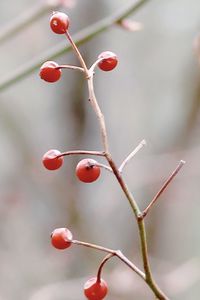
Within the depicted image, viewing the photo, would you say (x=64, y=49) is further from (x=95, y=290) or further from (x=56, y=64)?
(x=95, y=290)

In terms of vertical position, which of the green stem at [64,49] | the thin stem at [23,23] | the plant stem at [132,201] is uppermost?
the thin stem at [23,23]

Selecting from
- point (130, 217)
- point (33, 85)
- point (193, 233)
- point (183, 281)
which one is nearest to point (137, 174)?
point (130, 217)

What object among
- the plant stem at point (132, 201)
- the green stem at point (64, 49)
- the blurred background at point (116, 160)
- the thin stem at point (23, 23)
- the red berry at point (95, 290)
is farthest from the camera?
the blurred background at point (116, 160)

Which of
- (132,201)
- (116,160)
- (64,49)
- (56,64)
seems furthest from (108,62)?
(116,160)

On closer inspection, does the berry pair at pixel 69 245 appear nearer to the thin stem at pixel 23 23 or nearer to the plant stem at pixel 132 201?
the plant stem at pixel 132 201

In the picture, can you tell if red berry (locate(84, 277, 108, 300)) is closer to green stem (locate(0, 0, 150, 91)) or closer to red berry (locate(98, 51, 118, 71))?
red berry (locate(98, 51, 118, 71))

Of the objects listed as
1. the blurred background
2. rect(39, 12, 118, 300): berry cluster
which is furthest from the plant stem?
the blurred background

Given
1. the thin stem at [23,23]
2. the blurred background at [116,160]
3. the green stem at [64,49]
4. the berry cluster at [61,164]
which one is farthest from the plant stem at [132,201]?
the blurred background at [116,160]

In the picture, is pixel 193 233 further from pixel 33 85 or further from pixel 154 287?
pixel 154 287

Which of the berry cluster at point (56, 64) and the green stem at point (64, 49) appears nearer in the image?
the berry cluster at point (56, 64)
